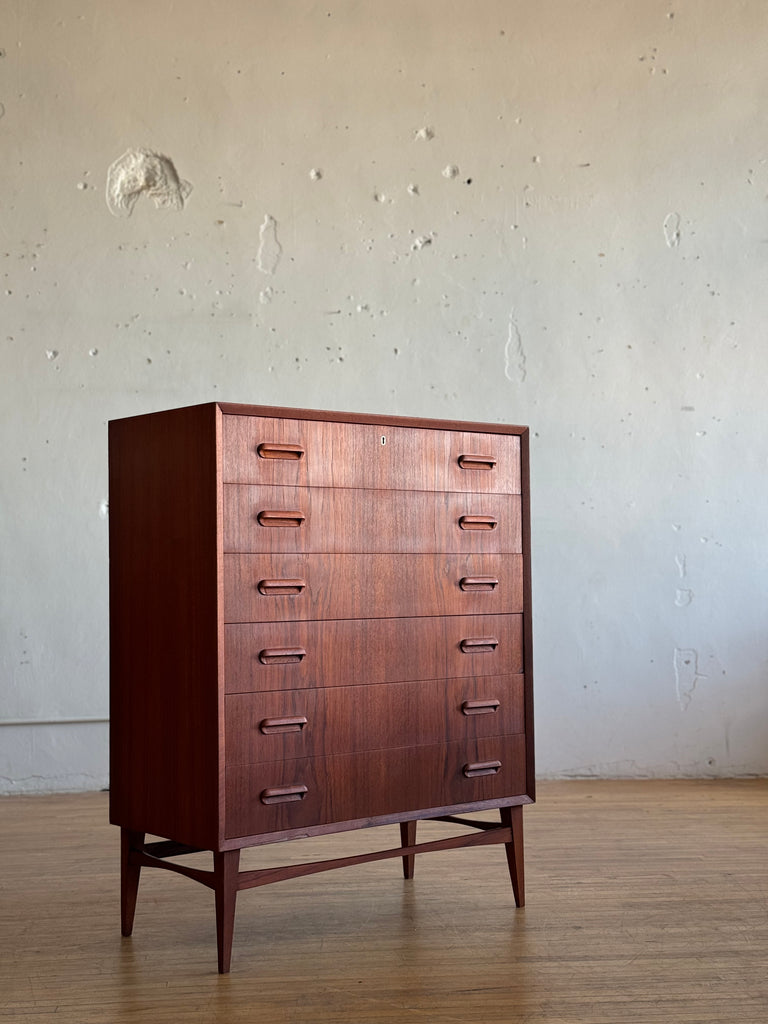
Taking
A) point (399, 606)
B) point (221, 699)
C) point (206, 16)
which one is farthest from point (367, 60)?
point (221, 699)

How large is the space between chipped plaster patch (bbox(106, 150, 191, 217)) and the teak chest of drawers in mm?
1974

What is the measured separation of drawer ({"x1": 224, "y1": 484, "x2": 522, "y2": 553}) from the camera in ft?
7.67

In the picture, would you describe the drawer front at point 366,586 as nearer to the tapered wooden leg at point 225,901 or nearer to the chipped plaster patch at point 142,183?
the tapered wooden leg at point 225,901

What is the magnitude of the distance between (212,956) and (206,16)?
353 centimetres

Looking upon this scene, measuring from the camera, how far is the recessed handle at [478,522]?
8.77 ft

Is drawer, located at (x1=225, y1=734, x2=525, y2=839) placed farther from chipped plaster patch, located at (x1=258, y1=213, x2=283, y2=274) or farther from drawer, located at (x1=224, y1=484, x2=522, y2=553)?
chipped plaster patch, located at (x1=258, y1=213, x2=283, y2=274)

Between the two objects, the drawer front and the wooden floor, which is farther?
the drawer front

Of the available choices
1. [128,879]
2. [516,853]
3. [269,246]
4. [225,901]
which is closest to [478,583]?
[516,853]

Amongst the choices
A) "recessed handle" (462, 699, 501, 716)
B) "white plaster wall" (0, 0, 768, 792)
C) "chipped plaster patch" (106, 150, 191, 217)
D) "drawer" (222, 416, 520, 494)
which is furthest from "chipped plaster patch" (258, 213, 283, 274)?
"recessed handle" (462, 699, 501, 716)

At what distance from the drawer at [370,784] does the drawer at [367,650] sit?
0.58 feet

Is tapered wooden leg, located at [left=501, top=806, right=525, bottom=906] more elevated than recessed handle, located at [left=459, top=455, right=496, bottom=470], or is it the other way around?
recessed handle, located at [left=459, top=455, right=496, bottom=470]

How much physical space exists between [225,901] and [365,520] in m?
0.90

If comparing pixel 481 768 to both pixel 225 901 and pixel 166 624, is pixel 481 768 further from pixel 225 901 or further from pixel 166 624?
pixel 166 624

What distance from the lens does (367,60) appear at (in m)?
4.31
